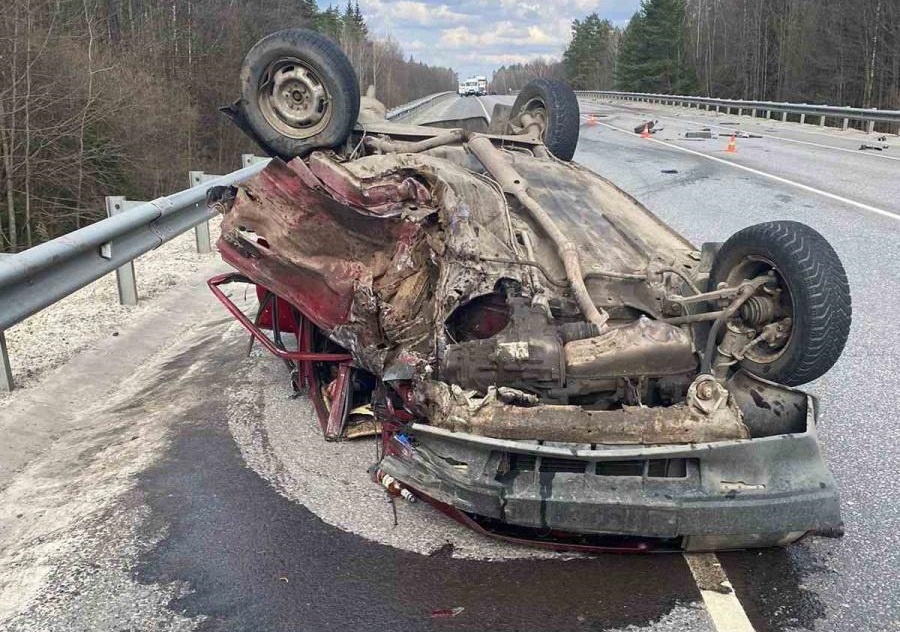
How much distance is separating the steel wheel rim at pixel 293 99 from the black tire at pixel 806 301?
11.0ft

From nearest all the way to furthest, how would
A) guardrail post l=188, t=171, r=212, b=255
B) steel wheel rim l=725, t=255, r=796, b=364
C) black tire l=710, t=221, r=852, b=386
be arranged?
1. black tire l=710, t=221, r=852, b=386
2. steel wheel rim l=725, t=255, r=796, b=364
3. guardrail post l=188, t=171, r=212, b=255

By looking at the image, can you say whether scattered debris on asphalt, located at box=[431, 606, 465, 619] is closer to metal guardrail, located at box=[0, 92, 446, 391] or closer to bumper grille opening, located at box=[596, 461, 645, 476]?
bumper grille opening, located at box=[596, 461, 645, 476]

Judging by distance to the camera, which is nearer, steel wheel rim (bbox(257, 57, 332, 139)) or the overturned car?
the overturned car

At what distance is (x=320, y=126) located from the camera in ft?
18.1

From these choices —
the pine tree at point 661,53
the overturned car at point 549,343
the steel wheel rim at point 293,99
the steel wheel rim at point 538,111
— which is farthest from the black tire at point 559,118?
the pine tree at point 661,53

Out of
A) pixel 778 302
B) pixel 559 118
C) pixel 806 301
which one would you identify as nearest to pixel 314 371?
pixel 778 302

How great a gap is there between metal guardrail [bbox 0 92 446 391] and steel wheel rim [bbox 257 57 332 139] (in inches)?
49.3

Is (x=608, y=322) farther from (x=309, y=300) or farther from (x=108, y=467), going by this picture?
(x=108, y=467)

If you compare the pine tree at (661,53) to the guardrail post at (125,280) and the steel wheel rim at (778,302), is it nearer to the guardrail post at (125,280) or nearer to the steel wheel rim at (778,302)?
the guardrail post at (125,280)

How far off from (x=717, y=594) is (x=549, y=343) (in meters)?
1.14

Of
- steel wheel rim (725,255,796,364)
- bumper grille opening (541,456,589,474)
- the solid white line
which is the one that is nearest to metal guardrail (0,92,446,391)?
bumper grille opening (541,456,589,474)

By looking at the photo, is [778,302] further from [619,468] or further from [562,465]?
[562,465]

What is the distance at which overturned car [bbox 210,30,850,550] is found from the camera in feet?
8.72

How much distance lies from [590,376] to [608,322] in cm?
60
